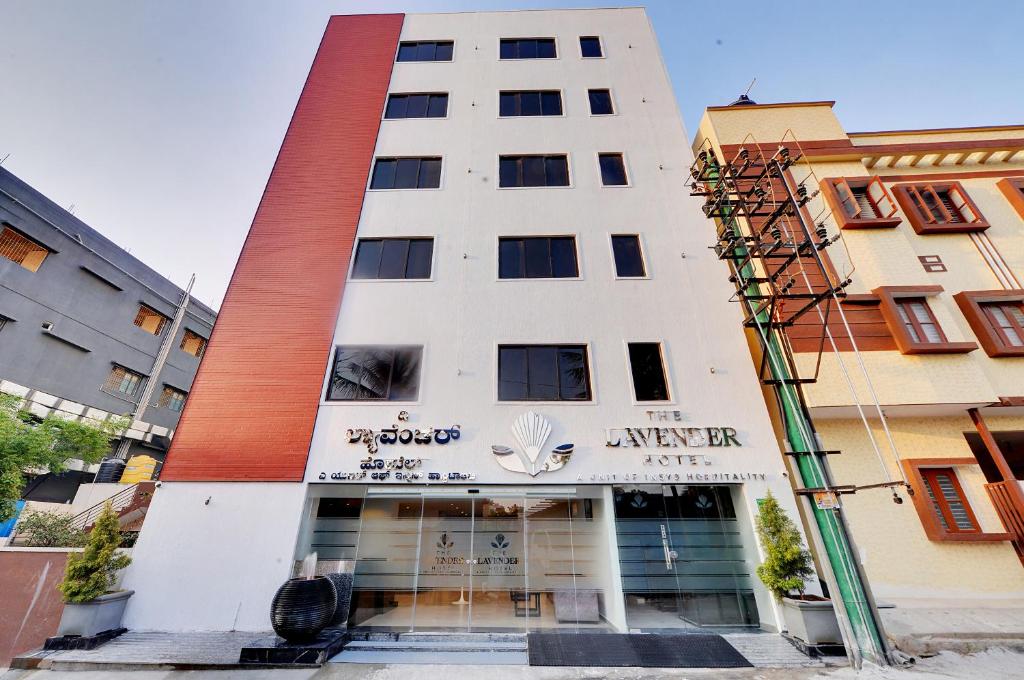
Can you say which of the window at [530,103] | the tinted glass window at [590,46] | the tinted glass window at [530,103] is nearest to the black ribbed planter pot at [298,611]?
the window at [530,103]

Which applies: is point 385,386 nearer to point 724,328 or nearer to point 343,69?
point 724,328

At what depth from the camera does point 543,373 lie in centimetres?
1009

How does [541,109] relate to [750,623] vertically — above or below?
above

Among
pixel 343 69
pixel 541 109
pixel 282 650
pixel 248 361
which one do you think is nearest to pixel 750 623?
pixel 282 650

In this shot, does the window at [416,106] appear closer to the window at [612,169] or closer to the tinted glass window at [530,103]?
the tinted glass window at [530,103]

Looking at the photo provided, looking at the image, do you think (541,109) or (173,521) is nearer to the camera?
(173,521)

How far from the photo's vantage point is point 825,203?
40.2ft

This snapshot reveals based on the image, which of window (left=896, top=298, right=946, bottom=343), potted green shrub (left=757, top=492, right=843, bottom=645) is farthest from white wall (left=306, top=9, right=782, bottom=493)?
window (left=896, top=298, right=946, bottom=343)

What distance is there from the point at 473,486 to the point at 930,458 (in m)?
10.7

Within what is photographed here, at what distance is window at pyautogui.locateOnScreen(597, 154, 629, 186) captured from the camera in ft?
42.4

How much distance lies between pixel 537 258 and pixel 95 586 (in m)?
11.3

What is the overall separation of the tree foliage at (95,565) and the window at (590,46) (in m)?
19.6

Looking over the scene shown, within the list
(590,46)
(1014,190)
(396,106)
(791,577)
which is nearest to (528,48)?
(590,46)

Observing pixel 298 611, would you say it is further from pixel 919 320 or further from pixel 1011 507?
pixel 919 320
